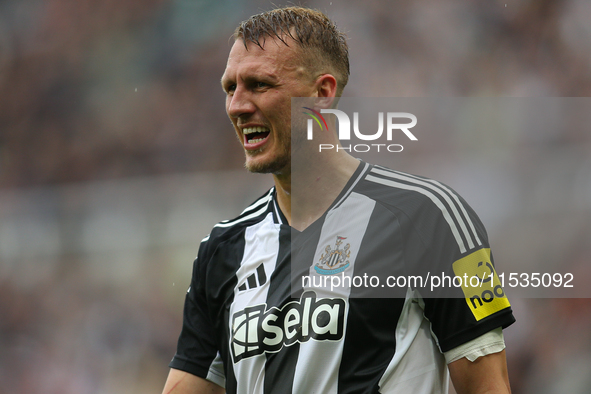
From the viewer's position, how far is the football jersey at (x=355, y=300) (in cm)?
156

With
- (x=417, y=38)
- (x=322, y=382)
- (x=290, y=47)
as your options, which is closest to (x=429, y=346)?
(x=322, y=382)

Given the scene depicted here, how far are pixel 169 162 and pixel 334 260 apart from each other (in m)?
3.61

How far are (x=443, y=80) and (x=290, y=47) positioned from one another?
2877 mm

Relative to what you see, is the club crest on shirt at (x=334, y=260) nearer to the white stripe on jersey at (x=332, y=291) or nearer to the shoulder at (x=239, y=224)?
the white stripe on jersey at (x=332, y=291)

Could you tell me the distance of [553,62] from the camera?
4.22 metres

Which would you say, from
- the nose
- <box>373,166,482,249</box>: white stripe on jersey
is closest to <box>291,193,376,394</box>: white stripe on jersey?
<box>373,166,482,249</box>: white stripe on jersey

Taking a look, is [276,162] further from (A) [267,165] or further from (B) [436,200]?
(B) [436,200]

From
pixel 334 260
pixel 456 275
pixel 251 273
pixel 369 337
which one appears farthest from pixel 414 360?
pixel 251 273

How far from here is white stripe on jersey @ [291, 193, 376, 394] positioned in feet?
5.23

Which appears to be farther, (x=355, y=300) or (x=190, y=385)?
(x=190, y=385)

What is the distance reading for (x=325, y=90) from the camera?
6.21 feet

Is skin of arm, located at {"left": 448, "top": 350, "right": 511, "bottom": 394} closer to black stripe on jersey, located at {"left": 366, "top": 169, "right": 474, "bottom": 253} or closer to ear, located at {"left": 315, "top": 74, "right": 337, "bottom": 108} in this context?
black stripe on jersey, located at {"left": 366, "top": 169, "right": 474, "bottom": 253}

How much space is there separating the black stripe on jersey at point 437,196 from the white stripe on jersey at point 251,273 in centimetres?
38

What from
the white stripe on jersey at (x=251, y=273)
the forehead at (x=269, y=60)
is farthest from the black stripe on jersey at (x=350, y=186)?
the forehead at (x=269, y=60)
